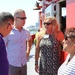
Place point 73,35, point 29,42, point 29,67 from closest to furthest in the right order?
point 73,35 < point 29,42 < point 29,67

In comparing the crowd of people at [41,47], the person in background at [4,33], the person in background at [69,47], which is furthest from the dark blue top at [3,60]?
the crowd of people at [41,47]

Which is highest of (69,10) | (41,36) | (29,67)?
(69,10)

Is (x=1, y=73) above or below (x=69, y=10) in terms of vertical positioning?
below

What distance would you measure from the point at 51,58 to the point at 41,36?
0.31 m

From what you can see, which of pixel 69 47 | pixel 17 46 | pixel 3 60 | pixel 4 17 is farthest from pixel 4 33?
pixel 17 46

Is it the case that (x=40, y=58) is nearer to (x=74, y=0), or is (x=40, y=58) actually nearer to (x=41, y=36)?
(x=41, y=36)

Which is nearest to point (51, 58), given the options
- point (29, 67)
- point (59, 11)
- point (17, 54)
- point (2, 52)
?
point (17, 54)

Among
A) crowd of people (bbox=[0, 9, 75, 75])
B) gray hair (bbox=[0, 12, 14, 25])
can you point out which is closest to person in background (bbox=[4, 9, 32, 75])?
crowd of people (bbox=[0, 9, 75, 75])

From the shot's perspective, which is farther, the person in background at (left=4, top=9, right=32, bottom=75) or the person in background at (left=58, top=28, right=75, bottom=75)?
the person in background at (left=4, top=9, right=32, bottom=75)

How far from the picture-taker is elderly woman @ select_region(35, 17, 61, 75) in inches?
140

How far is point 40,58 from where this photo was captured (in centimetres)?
369

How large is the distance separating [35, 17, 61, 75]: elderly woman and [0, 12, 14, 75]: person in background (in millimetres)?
1110

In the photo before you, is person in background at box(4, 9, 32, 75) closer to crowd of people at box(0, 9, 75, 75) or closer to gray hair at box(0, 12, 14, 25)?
crowd of people at box(0, 9, 75, 75)

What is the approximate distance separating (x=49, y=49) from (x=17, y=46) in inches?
16.3
